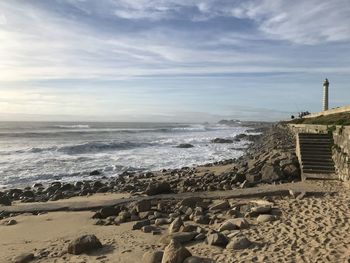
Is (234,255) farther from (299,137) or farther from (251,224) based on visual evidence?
(299,137)

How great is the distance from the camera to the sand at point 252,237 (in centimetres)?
647

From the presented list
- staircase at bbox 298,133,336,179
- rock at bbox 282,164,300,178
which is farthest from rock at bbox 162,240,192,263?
rock at bbox 282,164,300,178

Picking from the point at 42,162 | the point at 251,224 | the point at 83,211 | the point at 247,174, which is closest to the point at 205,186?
the point at 247,174

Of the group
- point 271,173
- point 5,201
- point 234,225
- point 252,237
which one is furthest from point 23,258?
point 271,173

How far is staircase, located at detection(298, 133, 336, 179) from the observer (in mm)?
13172

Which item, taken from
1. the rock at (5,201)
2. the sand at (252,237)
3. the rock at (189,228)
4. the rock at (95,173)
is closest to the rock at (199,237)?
the sand at (252,237)

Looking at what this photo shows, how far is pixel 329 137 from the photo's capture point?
15.2 m

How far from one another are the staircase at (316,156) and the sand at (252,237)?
2.80 metres

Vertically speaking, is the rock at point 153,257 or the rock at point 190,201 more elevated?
the rock at point 190,201

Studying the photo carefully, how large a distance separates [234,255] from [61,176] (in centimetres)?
1409

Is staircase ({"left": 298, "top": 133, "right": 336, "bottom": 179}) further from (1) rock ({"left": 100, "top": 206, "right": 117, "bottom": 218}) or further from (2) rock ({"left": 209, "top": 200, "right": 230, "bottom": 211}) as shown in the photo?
(1) rock ({"left": 100, "top": 206, "right": 117, "bottom": 218})

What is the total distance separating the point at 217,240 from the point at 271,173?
6669mm

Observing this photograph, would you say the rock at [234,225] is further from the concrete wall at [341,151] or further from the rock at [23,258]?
the concrete wall at [341,151]

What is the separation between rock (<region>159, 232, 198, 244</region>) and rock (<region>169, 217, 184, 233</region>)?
481 millimetres
